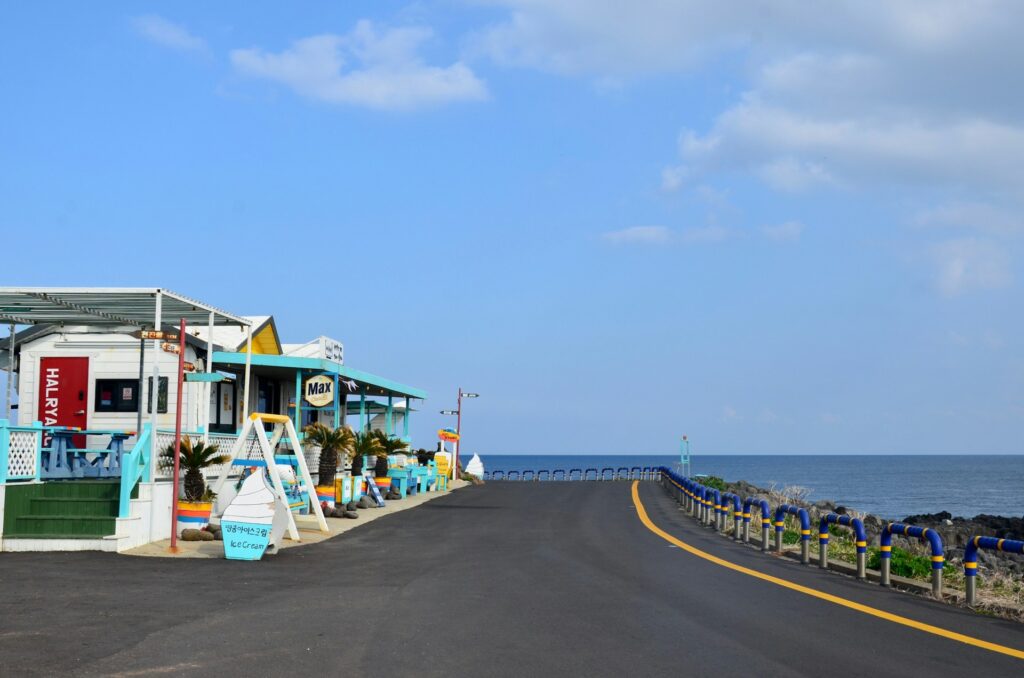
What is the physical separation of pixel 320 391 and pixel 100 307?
27.6 feet

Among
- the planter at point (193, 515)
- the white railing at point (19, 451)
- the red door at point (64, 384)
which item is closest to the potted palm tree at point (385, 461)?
the red door at point (64, 384)

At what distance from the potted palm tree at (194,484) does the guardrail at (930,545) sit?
11824 millimetres

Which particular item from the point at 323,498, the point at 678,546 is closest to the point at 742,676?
the point at 678,546

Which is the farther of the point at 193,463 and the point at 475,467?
the point at 475,467

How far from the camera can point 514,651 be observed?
327 inches

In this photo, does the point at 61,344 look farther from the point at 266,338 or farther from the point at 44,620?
the point at 44,620

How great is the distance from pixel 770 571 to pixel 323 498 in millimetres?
14240

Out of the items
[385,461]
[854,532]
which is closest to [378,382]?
[385,461]

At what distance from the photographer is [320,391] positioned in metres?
27.5

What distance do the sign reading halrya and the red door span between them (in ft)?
19.1

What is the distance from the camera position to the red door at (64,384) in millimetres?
26484

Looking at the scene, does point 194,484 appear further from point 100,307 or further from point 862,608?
point 862,608

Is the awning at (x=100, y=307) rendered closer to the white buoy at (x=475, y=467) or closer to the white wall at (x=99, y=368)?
the white wall at (x=99, y=368)

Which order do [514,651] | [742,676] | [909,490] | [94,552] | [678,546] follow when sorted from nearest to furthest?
[742,676] → [514,651] → [94,552] → [678,546] → [909,490]
